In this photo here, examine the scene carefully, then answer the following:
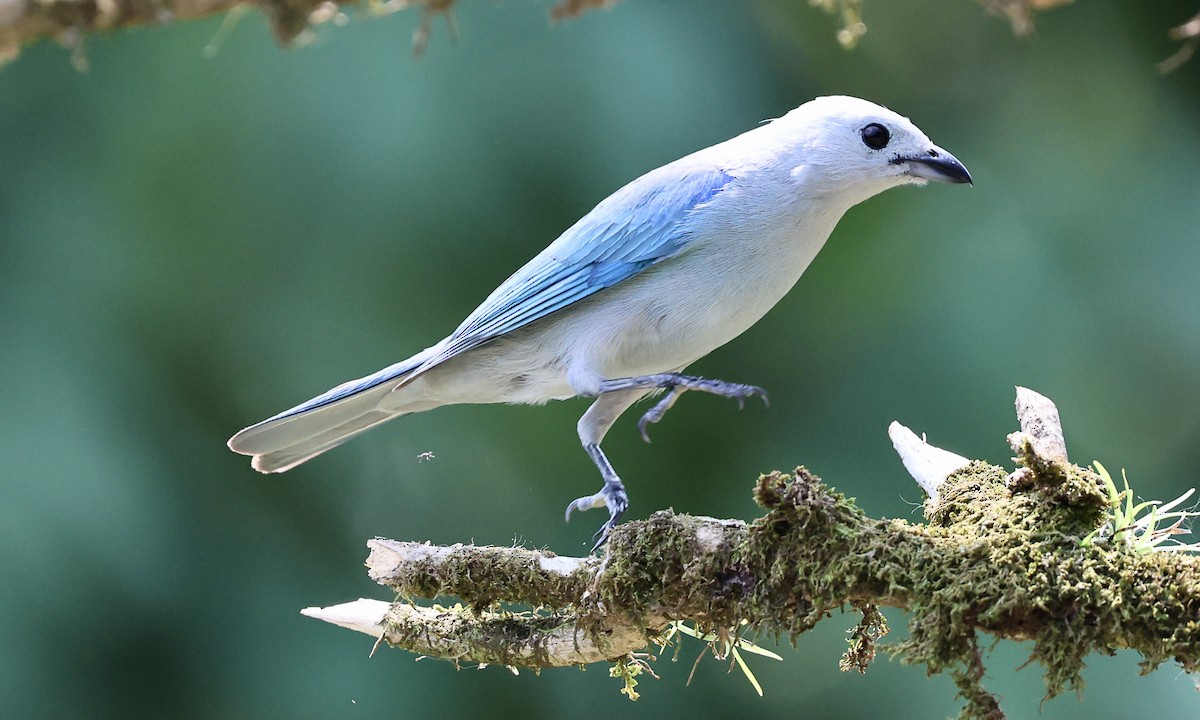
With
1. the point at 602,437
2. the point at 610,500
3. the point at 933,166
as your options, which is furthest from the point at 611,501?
the point at 933,166

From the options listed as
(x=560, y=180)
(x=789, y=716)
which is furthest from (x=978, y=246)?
(x=789, y=716)

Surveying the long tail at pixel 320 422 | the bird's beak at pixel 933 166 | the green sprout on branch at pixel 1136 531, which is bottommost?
the green sprout on branch at pixel 1136 531

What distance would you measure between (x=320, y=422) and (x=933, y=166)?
6.48 ft

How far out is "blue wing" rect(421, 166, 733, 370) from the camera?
130 inches

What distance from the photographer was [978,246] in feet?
17.8

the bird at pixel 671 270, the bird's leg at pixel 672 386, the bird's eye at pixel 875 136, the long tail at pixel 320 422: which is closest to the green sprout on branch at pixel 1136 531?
the bird's leg at pixel 672 386

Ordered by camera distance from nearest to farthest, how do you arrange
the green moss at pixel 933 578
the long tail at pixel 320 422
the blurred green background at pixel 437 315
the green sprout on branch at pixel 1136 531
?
the green moss at pixel 933 578
the green sprout on branch at pixel 1136 531
the long tail at pixel 320 422
the blurred green background at pixel 437 315

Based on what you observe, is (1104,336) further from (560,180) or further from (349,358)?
(349,358)

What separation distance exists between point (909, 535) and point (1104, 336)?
3.25 metres

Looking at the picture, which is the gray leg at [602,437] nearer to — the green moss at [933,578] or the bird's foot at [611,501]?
the bird's foot at [611,501]

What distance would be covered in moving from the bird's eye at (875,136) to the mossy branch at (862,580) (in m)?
0.85

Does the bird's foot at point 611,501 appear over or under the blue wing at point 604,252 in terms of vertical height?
under

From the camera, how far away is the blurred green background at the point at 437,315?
512 cm

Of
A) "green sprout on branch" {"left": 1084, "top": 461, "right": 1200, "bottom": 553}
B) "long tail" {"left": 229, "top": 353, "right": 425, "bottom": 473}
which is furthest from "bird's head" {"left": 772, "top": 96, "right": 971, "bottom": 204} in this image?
"long tail" {"left": 229, "top": 353, "right": 425, "bottom": 473}
